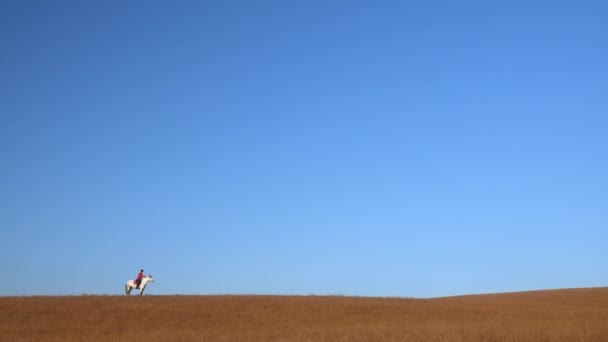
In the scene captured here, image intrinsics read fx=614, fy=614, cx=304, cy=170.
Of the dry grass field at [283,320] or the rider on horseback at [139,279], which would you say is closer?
the dry grass field at [283,320]

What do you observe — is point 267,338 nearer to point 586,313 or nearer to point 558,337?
point 558,337

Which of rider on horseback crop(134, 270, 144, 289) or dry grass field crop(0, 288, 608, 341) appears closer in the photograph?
dry grass field crop(0, 288, 608, 341)

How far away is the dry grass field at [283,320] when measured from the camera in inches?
788

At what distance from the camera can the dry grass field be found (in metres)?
20.0

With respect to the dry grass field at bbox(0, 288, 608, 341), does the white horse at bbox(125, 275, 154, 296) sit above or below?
above

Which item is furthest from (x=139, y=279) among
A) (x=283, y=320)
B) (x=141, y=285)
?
(x=283, y=320)

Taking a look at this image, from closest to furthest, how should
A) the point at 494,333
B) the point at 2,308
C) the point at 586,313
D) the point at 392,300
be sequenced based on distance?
the point at 494,333
the point at 2,308
the point at 586,313
the point at 392,300

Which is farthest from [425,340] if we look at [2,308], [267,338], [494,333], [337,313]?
[2,308]

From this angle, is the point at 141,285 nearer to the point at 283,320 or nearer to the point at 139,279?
the point at 139,279

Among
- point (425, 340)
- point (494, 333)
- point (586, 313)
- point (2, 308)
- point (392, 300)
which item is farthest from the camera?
point (392, 300)

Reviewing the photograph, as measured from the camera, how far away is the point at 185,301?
32375mm

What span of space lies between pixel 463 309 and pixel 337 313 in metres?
7.74

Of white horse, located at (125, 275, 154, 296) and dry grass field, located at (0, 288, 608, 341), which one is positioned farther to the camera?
white horse, located at (125, 275, 154, 296)

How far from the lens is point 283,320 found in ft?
88.4
